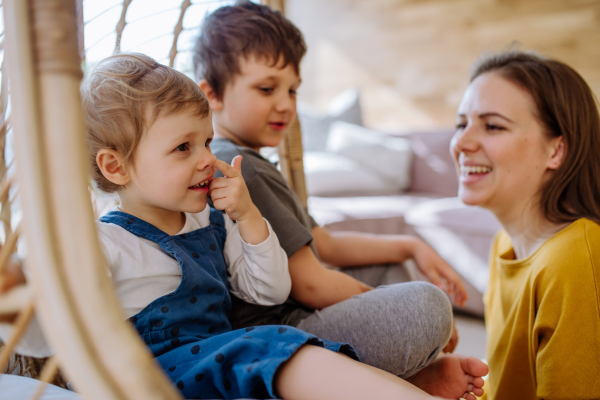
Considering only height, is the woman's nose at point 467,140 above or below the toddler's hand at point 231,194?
above

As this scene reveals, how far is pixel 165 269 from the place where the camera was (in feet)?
1.95

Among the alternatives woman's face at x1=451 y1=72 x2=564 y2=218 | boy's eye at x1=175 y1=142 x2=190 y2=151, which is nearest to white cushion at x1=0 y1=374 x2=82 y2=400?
boy's eye at x1=175 y1=142 x2=190 y2=151

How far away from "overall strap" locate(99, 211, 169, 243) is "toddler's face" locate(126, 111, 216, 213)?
0.03 meters

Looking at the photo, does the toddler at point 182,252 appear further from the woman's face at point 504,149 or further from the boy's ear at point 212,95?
the woman's face at point 504,149

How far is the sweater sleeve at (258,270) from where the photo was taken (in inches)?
25.0

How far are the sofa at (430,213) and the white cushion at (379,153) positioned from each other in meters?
0.03

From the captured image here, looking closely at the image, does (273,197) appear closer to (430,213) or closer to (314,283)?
(314,283)

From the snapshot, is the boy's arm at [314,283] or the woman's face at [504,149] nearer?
the boy's arm at [314,283]

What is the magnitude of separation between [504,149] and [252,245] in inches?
24.3

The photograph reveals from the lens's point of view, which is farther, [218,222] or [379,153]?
[379,153]

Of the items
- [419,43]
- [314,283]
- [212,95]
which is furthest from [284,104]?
[419,43]

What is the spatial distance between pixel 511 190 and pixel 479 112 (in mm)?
186

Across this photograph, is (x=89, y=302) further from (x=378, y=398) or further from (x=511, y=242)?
(x=511, y=242)

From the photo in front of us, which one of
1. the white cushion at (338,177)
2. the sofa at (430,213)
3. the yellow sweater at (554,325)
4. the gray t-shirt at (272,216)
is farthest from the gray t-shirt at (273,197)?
the white cushion at (338,177)
